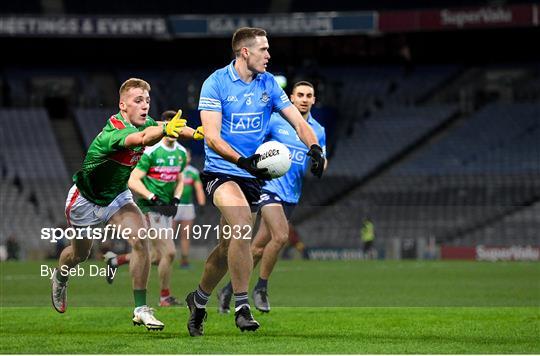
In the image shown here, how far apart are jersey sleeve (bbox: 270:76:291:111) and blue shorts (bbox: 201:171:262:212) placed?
0.71 meters

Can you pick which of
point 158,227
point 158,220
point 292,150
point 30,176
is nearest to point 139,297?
point 292,150

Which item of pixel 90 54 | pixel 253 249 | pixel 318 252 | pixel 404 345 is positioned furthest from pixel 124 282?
pixel 90 54

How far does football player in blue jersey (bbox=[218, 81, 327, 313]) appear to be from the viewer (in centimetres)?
1294

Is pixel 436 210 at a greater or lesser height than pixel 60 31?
lesser

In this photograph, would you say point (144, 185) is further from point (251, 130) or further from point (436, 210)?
point (436, 210)

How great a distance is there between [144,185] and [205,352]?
21.5ft

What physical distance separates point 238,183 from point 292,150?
4.15 m

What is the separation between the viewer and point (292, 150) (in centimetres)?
1406

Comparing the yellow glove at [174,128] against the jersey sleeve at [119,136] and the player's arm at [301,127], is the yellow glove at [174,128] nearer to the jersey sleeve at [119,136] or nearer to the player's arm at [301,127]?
the jersey sleeve at [119,136]

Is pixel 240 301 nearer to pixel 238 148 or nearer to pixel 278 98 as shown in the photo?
pixel 238 148

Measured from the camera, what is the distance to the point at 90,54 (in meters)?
48.2

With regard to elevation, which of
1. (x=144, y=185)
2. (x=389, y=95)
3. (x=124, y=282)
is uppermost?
(x=389, y=95)

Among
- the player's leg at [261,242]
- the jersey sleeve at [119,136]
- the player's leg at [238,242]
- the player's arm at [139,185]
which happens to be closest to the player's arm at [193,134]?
the jersey sleeve at [119,136]

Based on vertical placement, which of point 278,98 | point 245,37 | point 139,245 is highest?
point 245,37
